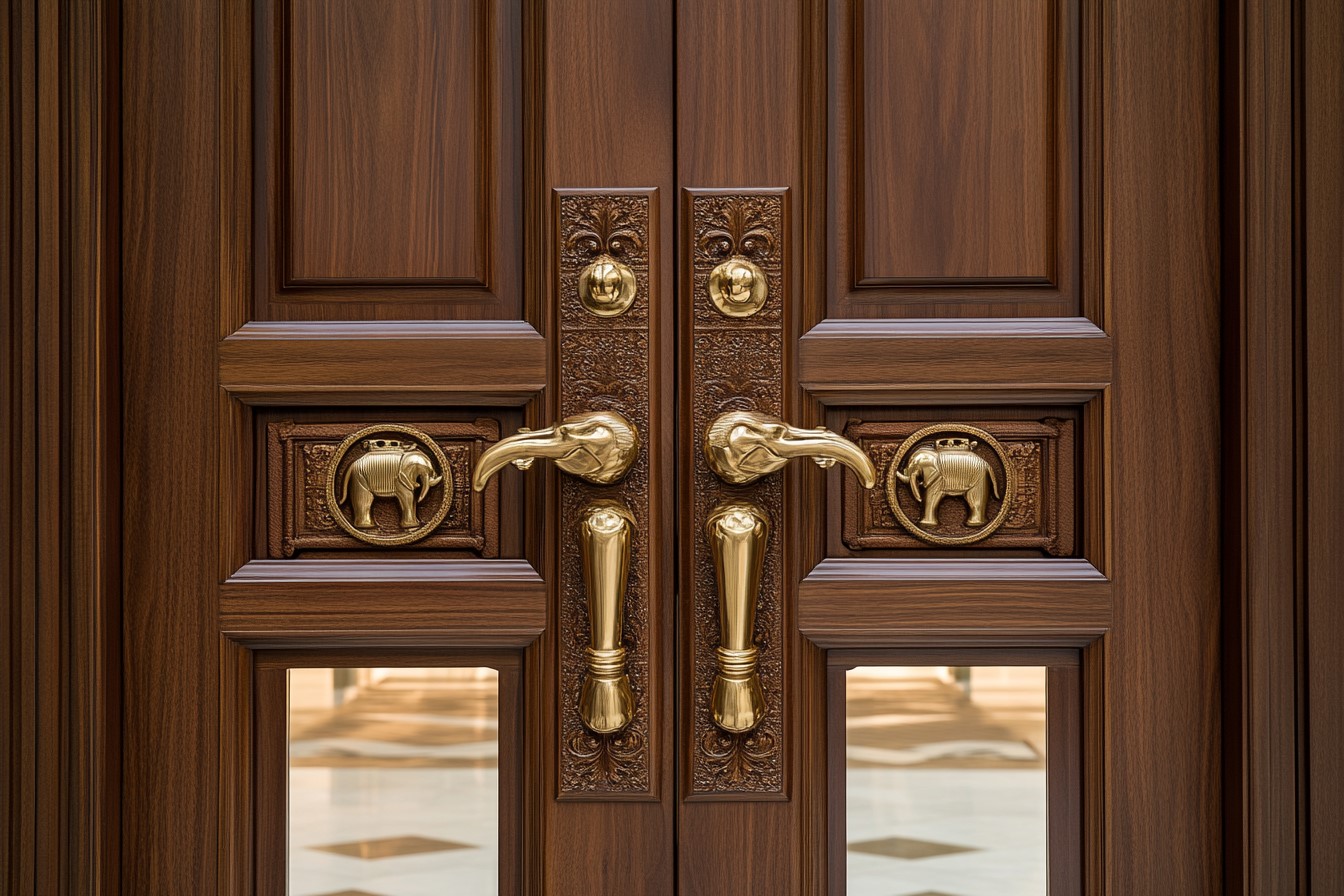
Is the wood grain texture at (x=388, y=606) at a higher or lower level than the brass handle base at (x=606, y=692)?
higher

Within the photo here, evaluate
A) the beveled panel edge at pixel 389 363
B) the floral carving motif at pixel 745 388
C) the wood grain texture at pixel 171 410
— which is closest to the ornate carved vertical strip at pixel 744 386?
the floral carving motif at pixel 745 388

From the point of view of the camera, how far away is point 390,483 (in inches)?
26.5

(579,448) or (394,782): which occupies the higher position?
(579,448)

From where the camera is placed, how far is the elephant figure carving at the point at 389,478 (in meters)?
0.67

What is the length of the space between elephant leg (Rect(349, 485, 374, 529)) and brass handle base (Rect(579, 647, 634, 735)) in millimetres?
166

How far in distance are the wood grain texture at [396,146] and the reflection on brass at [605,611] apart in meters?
0.16

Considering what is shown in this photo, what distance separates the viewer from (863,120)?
2.21 ft

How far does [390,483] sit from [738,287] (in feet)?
0.83

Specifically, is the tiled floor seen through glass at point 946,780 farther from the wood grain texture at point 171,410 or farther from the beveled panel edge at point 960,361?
the wood grain texture at point 171,410

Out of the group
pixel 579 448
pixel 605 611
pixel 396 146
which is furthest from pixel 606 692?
pixel 396 146

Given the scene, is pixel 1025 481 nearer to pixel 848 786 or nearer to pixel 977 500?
pixel 977 500

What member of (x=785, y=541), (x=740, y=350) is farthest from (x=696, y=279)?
(x=785, y=541)

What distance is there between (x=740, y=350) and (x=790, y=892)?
1.14 feet

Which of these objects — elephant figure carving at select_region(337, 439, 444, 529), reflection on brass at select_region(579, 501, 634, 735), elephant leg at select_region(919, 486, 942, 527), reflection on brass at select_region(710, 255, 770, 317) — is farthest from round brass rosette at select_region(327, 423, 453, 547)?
elephant leg at select_region(919, 486, 942, 527)
